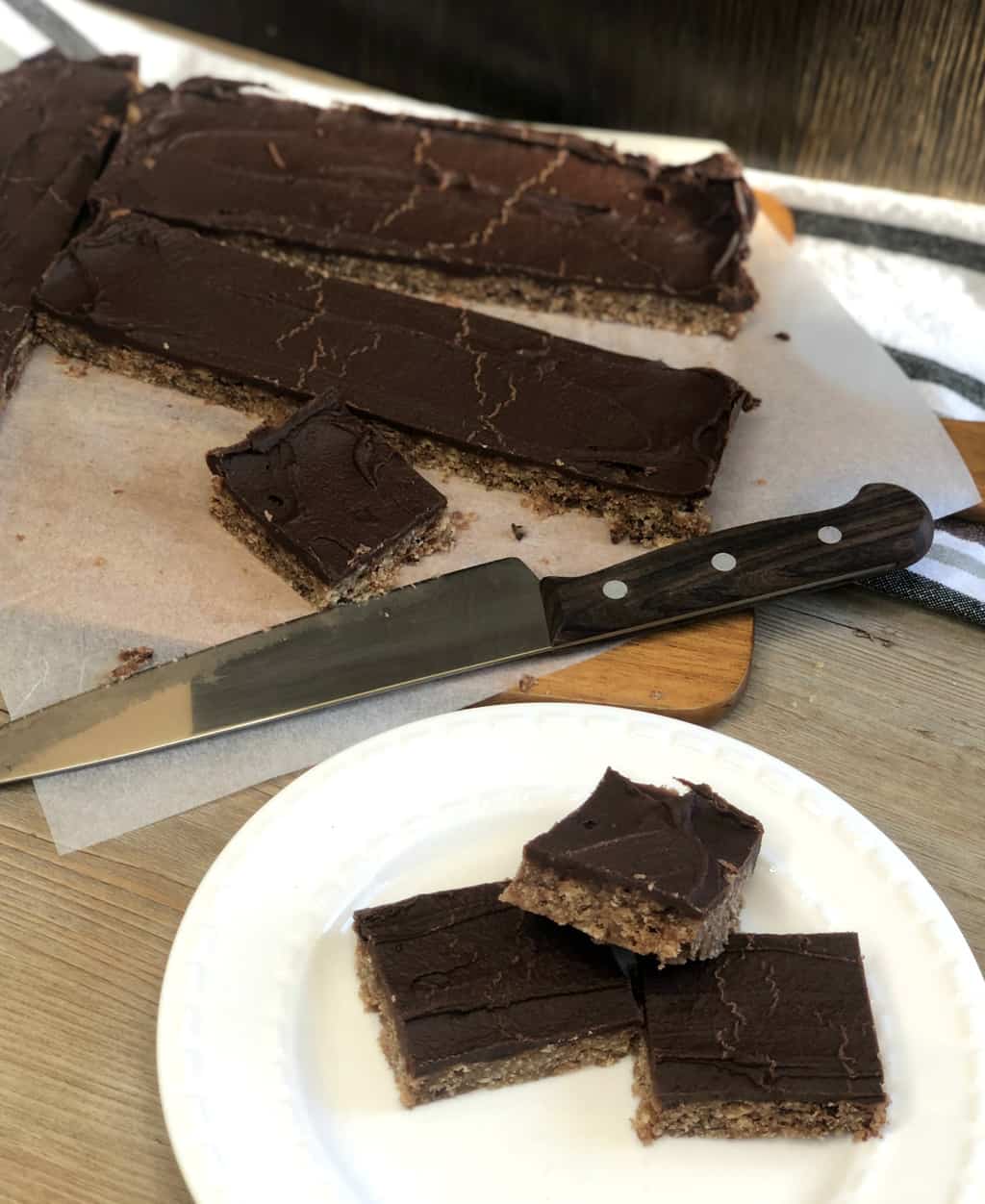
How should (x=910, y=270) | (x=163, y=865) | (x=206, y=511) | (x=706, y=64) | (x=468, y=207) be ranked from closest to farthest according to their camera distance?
(x=163, y=865), (x=206, y=511), (x=468, y=207), (x=910, y=270), (x=706, y=64)

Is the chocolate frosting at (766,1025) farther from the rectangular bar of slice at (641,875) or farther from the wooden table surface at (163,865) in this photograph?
the wooden table surface at (163,865)

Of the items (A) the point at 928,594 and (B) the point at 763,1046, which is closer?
(B) the point at 763,1046

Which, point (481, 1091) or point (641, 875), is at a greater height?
point (641, 875)

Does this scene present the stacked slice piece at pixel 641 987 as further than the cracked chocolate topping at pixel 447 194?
No

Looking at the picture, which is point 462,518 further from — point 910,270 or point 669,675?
point 910,270

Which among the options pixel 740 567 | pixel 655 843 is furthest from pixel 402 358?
pixel 655 843

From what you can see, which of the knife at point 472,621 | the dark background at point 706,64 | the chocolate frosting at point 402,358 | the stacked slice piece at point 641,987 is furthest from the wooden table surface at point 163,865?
the dark background at point 706,64

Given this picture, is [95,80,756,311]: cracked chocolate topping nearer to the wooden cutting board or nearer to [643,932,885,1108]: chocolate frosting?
the wooden cutting board
